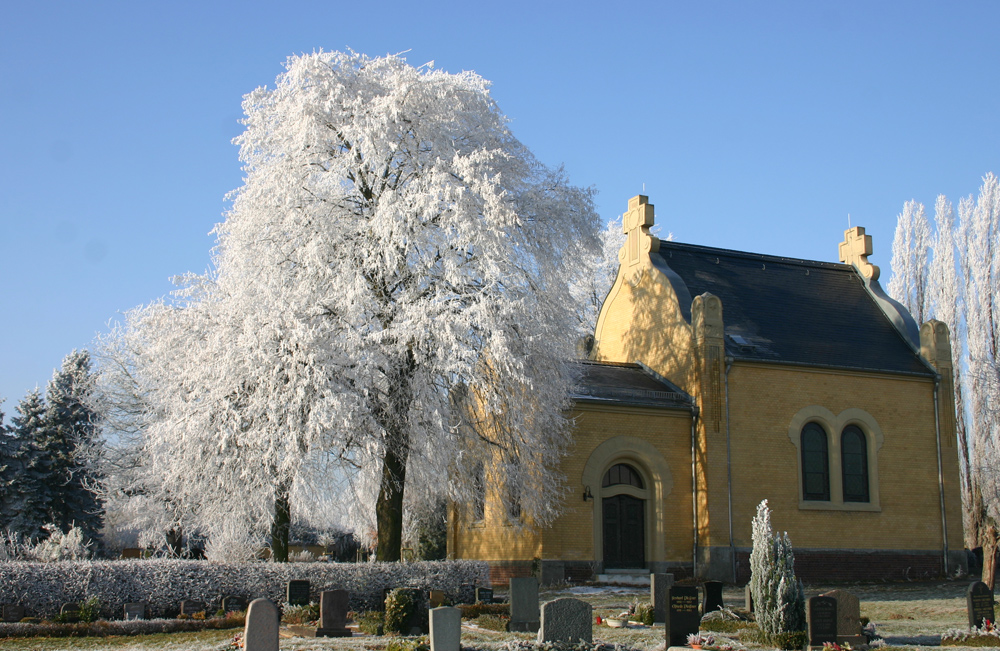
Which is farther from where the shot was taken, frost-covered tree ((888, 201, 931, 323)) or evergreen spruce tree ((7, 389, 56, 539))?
frost-covered tree ((888, 201, 931, 323))

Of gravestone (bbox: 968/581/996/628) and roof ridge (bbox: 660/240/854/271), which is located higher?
roof ridge (bbox: 660/240/854/271)

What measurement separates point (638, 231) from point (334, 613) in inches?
755

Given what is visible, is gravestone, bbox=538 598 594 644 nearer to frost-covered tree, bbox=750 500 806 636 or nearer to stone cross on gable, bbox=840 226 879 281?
frost-covered tree, bbox=750 500 806 636

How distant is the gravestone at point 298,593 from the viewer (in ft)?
55.3

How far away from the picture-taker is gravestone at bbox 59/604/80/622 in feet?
51.4

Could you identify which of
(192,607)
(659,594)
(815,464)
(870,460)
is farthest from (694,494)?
(192,607)

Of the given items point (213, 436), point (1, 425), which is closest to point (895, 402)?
point (213, 436)

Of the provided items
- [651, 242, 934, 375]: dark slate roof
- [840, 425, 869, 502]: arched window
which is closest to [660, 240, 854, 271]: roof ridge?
[651, 242, 934, 375]: dark slate roof

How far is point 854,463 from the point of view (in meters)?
28.5

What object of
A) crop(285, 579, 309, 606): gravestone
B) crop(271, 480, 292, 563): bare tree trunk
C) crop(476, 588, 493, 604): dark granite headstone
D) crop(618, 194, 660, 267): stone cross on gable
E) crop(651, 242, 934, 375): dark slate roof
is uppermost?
crop(618, 194, 660, 267): stone cross on gable

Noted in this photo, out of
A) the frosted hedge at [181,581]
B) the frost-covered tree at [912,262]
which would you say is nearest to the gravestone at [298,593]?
the frosted hedge at [181,581]

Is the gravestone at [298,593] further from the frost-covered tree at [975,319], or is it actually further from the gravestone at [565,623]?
the frost-covered tree at [975,319]

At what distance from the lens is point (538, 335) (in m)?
20.3

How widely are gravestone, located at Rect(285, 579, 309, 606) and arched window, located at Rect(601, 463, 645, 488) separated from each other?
1140 centimetres
